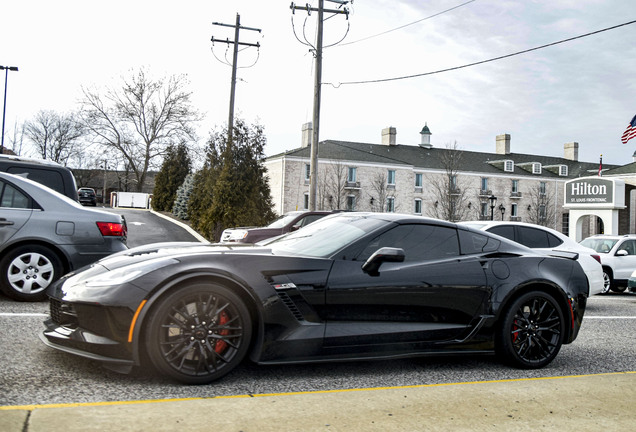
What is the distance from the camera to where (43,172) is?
9.29m

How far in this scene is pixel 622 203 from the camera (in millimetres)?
28062

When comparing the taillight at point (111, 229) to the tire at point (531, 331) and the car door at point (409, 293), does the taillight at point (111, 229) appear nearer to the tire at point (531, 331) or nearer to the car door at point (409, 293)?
the car door at point (409, 293)

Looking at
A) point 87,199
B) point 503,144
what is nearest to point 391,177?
point 503,144

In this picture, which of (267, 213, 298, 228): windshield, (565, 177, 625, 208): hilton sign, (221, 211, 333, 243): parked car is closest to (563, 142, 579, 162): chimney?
(565, 177, 625, 208): hilton sign

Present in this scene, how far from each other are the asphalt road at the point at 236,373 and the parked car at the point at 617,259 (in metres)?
9.38

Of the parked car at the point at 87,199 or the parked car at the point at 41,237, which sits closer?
the parked car at the point at 41,237

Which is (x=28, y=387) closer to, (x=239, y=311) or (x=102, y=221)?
(x=239, y=311)

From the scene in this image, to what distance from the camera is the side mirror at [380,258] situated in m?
4.74

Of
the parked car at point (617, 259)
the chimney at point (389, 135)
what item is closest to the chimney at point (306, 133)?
the chimney at point (389, 135)

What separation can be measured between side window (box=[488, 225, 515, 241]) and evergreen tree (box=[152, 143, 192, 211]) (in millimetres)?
30524

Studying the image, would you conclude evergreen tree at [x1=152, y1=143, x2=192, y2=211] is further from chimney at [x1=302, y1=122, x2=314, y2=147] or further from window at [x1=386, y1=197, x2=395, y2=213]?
window at [x1=386, y1=197, x2=395, y2=213]

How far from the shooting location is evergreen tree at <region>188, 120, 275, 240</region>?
20531mm

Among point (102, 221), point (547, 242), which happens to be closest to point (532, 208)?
point (547, 242)

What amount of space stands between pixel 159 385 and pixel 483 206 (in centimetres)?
7178
